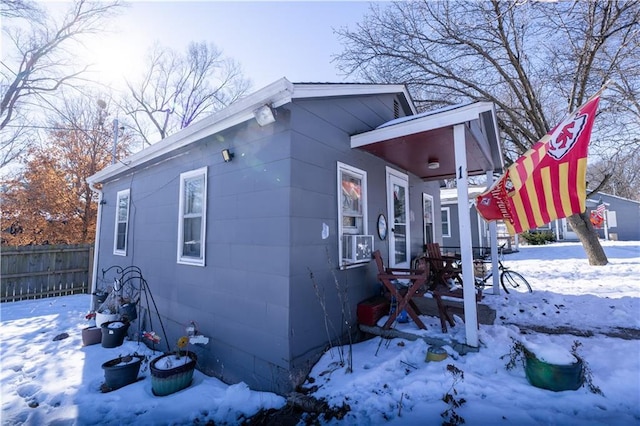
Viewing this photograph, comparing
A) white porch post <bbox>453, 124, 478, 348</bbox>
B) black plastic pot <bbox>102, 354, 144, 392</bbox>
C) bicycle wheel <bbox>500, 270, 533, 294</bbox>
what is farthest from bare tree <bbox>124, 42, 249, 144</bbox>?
white porch post <bbox>453, 124, 478, 348</bbox>

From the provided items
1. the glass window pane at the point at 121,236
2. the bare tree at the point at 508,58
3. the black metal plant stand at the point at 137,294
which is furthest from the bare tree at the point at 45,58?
the bare tree at the point at 508,58

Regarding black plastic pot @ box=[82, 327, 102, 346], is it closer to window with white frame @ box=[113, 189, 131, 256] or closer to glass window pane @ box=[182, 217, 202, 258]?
window with white frame @ box=[113, 189, 131, 256]

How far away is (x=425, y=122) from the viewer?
3.62 m

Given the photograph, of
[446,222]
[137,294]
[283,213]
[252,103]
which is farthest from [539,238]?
[137,294]

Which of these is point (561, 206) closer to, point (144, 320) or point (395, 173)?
point (395, 173)

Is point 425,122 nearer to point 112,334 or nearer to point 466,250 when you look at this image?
point 466,250

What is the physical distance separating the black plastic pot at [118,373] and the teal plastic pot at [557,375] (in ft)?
14.6

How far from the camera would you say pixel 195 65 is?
58.3ft

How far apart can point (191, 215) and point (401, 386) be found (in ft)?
12.2

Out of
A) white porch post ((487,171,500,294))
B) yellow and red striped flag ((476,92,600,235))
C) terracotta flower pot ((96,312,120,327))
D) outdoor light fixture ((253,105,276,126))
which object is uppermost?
outdoor light fixture ((253,105,276,126))

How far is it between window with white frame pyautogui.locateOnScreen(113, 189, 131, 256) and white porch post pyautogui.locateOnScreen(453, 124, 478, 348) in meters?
6.73

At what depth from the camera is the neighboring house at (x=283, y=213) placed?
3232mm

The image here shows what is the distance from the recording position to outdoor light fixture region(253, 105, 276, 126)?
10.7 feet

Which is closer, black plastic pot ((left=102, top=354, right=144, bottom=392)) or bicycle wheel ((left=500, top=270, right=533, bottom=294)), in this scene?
black plastic pot ((left=102, top=354, right=144, bottom=392))
